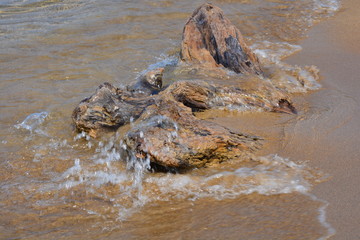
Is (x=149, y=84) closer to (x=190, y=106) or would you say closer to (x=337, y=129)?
(x=190, y=106)

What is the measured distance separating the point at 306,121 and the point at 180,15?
198 inches

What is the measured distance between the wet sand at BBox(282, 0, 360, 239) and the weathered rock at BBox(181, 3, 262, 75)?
94cm

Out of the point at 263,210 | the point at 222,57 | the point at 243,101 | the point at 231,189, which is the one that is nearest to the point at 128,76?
the point at 222,57

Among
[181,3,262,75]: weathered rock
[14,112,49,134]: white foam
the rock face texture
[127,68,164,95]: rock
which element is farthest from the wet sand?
[14,112,49,134]: white foam

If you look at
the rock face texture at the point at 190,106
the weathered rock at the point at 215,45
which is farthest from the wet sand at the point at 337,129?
the weathered rock at the point at 215,45

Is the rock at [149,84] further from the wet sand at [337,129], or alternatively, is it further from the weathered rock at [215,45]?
the wet sand at [337,129]

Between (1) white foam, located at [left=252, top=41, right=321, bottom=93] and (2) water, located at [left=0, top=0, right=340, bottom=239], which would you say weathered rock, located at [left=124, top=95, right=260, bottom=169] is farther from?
(1) white foam, located at [left=252, top=41, right=321, bottom=93]

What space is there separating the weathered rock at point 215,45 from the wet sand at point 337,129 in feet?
3.07

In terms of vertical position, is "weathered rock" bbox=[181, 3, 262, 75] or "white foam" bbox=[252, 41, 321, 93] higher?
"weathered rock" bbox=[181, 3, 262, 75]

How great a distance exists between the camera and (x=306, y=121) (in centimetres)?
411

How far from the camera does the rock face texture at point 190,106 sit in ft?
11.6

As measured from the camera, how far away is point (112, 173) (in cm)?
360

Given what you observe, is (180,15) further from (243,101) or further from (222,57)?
(243,101)

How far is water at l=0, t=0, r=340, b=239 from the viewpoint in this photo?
2.82 m
